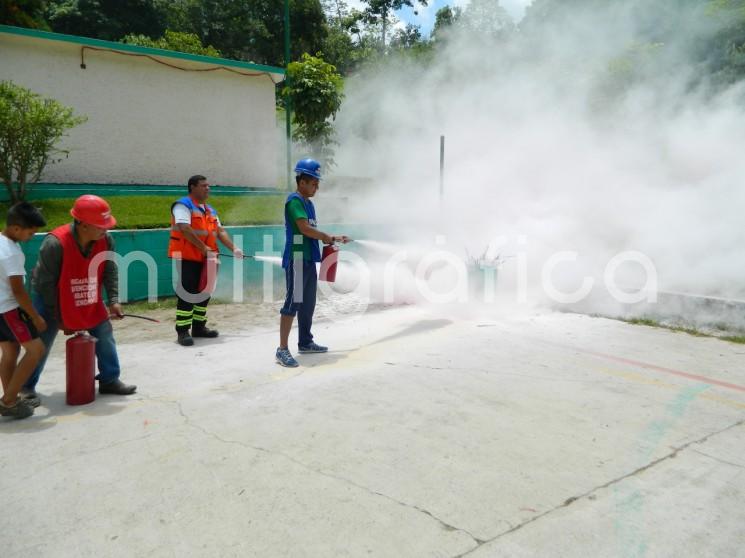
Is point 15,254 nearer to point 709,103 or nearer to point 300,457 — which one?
point 300,457

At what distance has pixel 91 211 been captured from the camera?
12.0ft

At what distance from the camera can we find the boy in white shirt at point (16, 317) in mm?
3398

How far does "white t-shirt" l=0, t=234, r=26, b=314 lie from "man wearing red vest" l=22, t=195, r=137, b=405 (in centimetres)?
22

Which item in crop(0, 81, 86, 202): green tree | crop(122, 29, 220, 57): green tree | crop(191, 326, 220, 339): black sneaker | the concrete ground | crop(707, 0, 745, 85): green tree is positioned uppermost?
crop(122, 29, 220, 57): green tree

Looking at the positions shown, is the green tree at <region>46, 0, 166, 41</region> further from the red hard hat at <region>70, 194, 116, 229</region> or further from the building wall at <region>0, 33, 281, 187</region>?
the red hard hat at <region>70, 194, 116, 229</region>

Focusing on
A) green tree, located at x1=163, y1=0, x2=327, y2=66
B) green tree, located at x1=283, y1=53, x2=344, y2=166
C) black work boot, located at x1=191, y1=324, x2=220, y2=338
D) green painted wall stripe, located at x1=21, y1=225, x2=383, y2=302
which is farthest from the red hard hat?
green tree, located at x1=163, y1=0, x2=327, y2=66

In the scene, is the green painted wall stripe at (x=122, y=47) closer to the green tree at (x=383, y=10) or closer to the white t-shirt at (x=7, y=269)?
the white t-shirt at (x=7, y=269)

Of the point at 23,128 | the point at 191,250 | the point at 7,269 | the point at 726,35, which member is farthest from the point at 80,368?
the point at 726,35

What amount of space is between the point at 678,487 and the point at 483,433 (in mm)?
993

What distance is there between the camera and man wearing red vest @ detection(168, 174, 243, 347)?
545 centimetres

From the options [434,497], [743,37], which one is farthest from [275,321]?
[743,37]

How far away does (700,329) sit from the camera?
6.11m

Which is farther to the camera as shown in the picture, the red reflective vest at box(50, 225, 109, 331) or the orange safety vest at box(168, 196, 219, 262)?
the orange safety vest at box(168, 196, 219, 262)

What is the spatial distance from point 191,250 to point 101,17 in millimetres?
28808
